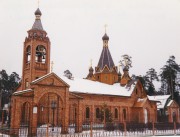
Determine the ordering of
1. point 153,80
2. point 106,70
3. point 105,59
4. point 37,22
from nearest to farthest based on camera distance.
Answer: point 37,22, point 106,70, point 105,59, point 153,80

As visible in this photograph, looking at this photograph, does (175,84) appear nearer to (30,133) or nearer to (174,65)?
(174,65)

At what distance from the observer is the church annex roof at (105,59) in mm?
33941

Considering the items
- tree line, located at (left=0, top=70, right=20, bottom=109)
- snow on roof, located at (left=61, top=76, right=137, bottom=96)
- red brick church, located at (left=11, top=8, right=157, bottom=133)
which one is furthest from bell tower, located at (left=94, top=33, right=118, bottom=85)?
tree line, located at (left=0, top=70, right=20, bottom=109)

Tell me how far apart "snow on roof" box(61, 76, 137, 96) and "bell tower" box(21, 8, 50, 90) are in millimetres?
3443

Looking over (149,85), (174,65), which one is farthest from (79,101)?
(149,85)

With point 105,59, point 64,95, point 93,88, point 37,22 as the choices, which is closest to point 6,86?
point 105,59

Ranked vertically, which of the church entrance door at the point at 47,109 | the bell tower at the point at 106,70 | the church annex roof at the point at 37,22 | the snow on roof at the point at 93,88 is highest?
the church annex roof at the point at 37,22

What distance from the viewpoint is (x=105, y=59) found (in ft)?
113

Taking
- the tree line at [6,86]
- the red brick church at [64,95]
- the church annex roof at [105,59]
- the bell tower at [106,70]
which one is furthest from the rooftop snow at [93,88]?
the tree line at [6,86]

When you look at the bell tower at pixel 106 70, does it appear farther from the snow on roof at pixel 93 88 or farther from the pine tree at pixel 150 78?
the pine tree at pixel 150 78

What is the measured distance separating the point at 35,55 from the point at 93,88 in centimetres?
763

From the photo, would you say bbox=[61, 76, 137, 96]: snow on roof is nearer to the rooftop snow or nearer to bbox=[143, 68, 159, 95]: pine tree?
the rooftop snow

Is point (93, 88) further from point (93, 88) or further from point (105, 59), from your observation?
point (105, 59)

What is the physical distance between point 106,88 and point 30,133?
1443cm
